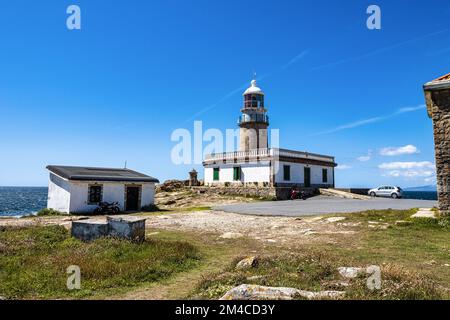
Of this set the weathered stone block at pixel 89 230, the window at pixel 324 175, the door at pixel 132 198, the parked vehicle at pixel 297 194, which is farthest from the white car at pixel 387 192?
the weathered stone block at pixel 89 230

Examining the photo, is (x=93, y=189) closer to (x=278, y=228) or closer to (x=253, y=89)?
(x=278, y=228)

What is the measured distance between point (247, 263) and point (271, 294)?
226cm

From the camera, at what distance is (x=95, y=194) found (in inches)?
957

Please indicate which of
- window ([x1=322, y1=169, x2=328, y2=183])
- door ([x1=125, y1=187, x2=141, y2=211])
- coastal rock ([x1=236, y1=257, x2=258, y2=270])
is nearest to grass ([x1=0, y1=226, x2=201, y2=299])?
coastal rock ([x1=236, y1=257, x2=258, y2=270])

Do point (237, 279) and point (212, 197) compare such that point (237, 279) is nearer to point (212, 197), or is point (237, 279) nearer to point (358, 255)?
point (358, 255)

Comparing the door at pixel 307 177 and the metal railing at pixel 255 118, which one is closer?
the door at pixel 307 177

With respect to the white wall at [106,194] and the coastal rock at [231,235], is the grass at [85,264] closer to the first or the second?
the coastal rock at [231,235]

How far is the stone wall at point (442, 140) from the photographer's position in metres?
12.1

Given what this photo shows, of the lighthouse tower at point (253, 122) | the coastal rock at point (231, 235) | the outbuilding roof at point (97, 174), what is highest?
the lighthouse tower at point (253, 122)

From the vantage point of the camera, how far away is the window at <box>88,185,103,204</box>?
24.1 meters

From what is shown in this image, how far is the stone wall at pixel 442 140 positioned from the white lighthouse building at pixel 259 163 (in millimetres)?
20695

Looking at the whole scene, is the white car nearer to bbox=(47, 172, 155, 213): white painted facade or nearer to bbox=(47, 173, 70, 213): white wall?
bbox=(47, 172, 155, 213): white painted facade
